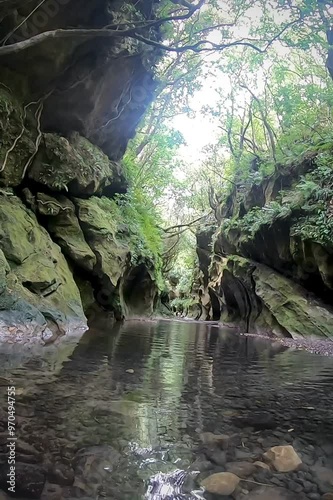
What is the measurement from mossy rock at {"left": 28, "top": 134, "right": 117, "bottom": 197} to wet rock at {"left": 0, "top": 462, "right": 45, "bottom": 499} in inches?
432

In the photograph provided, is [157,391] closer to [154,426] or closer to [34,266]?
[154,426]

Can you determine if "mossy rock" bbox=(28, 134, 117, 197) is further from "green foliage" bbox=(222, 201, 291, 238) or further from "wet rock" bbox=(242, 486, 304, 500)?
"wet rock" bbox=(242, 486, 304, 500)

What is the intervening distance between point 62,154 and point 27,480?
11495mm

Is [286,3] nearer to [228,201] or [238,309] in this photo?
[228,201]

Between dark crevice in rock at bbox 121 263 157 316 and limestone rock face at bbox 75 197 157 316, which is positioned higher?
limestone rock face at bbox 75 197 157 316

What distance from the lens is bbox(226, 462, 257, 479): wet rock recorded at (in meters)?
2.40

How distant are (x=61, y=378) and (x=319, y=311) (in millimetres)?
11123

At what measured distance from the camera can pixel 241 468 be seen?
2475 mm

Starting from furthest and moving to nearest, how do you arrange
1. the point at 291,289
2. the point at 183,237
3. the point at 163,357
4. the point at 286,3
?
the point at 183,237 → the point at 291,289 → the point at 286,3 → the point at 163,357

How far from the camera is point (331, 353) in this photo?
9188 mm

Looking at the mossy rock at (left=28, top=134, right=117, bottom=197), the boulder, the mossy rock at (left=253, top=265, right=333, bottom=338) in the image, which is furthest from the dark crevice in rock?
the mossy rock at (left=28, top=134, right=117, bottom=197)

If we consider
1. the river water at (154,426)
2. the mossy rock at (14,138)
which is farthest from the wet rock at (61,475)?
the mossy rock at (14,138)

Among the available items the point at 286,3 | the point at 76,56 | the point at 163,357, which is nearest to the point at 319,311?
the point at 163,357

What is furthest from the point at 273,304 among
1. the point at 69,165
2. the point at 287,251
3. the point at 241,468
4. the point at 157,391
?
the point at 241,468
